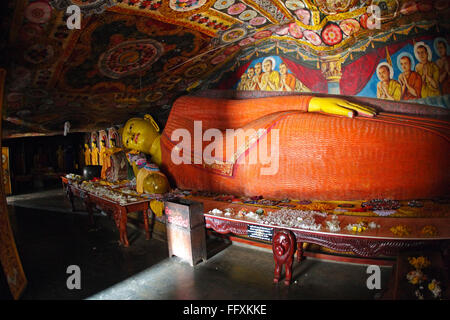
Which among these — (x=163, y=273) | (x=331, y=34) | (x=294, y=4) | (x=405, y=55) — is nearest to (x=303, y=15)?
(x=294, y=4)

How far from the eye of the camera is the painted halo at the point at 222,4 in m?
4.02

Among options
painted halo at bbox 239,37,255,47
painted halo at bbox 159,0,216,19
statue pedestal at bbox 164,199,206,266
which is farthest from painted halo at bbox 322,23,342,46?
statue pedestal at bbox 164,199,206,266

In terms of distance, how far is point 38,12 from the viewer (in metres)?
3.23

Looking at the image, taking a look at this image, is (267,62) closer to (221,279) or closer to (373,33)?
(373,33)

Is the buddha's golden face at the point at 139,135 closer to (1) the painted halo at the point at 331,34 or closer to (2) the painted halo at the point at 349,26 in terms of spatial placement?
(1) the painted halo at the point at 331,34

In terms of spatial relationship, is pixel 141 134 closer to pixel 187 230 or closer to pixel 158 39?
pixel 158 39

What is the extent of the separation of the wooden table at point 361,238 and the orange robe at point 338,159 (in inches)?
24.9

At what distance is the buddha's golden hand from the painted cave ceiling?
106 cm

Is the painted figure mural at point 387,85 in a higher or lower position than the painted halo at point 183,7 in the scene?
lower

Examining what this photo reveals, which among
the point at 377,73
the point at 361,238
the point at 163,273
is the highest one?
the point at 377,73

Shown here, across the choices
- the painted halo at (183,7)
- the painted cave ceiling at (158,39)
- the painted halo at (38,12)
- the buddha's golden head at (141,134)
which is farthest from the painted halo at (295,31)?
the painted halo at (38,12)

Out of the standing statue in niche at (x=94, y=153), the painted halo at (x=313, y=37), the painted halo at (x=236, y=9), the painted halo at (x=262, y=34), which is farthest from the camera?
the standing statue in niche at (x=94, y=153)

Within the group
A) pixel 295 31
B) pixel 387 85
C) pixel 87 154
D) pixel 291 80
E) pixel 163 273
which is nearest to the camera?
pixel 163 273

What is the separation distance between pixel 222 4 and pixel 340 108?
208 cm
